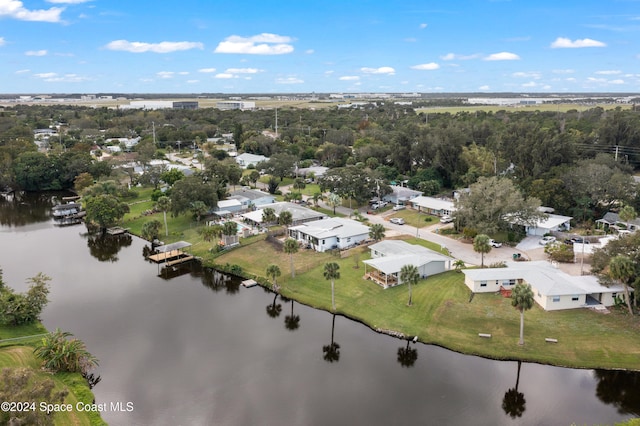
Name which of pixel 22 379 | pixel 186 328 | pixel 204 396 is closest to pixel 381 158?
pixel 186 328

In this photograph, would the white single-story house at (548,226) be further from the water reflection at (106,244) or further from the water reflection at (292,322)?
the water reflection at (106,244)

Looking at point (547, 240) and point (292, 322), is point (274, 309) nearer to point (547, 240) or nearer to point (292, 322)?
point (292, 322)

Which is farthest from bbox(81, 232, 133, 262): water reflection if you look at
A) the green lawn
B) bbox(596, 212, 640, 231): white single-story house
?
bbox(596, 212, 640, 231): white single-story house

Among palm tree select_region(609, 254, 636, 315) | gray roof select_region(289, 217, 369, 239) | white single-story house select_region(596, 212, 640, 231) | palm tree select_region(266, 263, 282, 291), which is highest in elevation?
palm tree select_region(609, 254, 636, 315)

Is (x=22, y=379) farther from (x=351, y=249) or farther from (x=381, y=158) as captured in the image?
(x=381, y=158)

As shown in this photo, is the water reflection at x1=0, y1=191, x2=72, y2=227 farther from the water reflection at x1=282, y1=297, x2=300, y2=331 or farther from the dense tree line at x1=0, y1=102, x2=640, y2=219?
the water reflection at x1=282, y1=297, x2=300, y2=331

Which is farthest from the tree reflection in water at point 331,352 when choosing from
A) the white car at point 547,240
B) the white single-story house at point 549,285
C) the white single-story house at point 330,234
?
the white car at point 547,240
